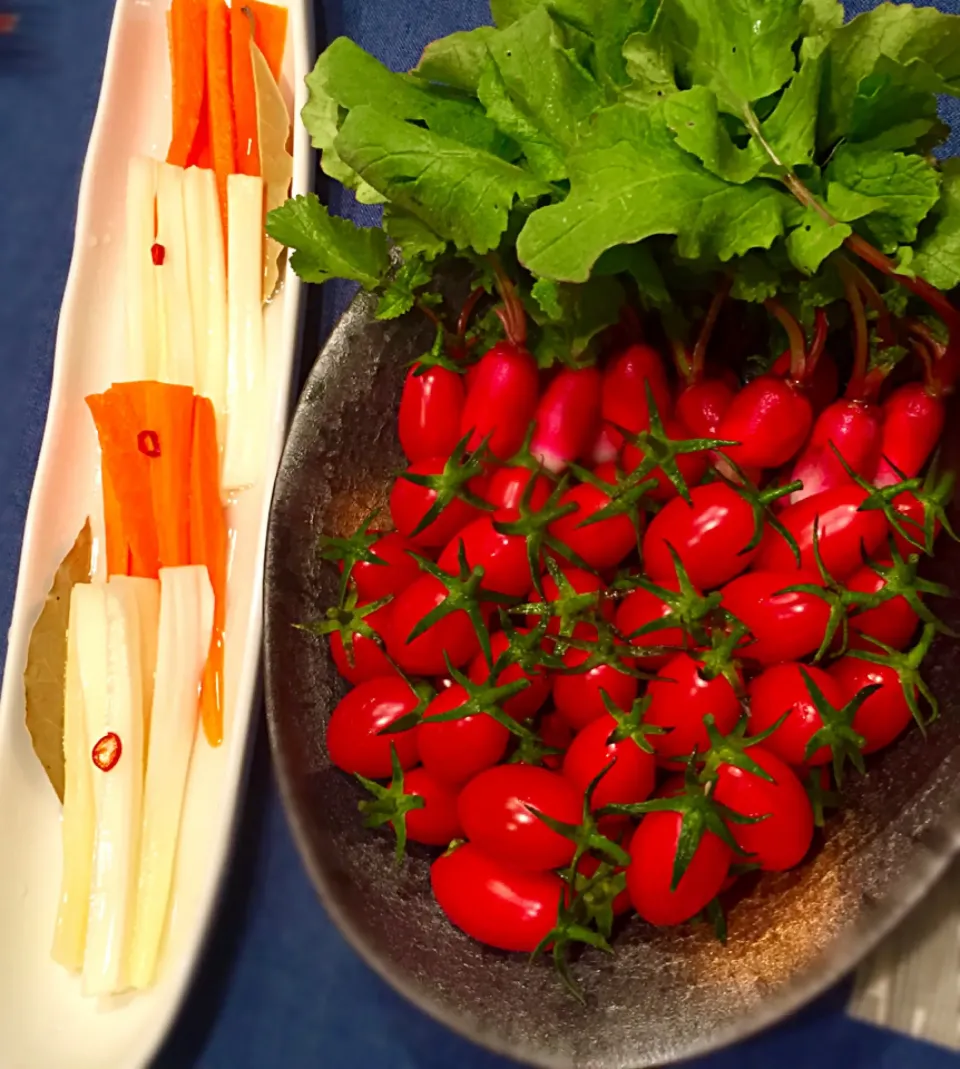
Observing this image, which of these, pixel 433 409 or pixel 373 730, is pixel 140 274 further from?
pixel 373 730

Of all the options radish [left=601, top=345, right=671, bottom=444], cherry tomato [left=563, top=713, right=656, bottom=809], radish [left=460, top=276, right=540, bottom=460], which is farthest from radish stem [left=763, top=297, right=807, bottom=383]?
cherry tomato [left=563, top=713, right=656, bottom=809]

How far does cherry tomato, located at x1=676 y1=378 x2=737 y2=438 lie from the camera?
2.72 ft

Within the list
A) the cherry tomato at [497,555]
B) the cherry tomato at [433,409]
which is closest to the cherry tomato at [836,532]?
the cherry tomato at [497,555]

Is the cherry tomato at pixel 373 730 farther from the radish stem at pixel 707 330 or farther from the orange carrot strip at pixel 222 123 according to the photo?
the orange carrot strip at pixel 222 123

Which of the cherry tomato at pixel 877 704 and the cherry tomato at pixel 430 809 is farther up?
the cherry tomato at pixel 877 704

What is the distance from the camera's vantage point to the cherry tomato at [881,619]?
28.8 inches

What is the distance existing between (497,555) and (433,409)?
0.17m

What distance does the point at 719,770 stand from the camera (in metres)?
0.72

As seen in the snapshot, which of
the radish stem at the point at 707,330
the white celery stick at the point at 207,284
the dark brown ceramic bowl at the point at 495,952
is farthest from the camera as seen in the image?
the white celery stick at the point at 207,284

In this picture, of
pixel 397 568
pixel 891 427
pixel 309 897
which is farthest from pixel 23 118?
pixel 891 427

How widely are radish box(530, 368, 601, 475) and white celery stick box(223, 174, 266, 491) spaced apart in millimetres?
411

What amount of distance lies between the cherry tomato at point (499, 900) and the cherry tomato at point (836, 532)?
0.31 meters

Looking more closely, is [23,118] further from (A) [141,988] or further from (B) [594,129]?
(A) [141,988]

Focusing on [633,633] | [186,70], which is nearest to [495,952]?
[633,633]
